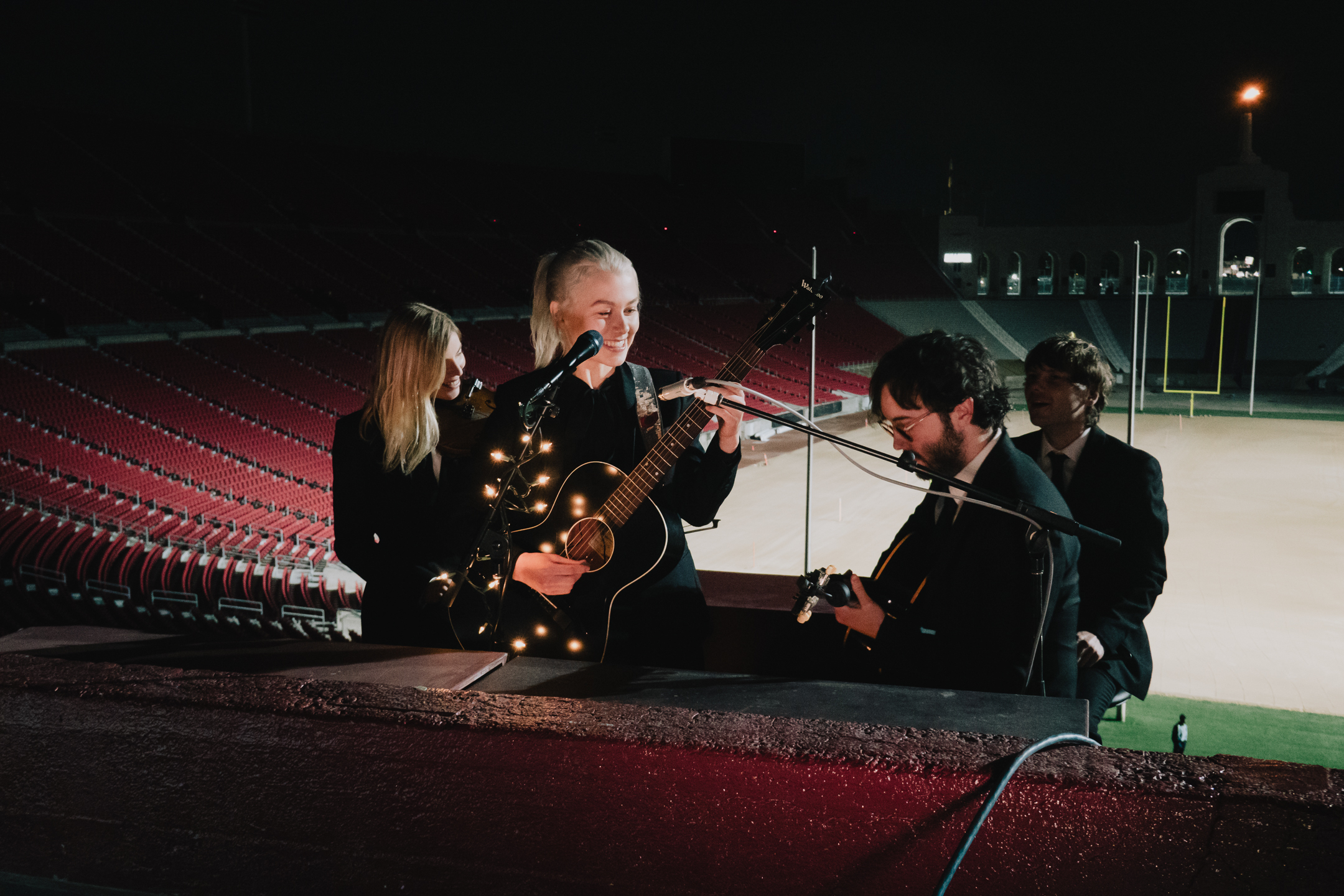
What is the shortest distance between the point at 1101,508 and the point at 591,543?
1562 millimetres

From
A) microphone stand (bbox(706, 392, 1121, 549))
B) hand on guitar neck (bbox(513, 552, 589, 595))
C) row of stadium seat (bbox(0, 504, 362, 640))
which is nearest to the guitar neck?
hand on guitar neck (bbox(513, 552, 589, 595))

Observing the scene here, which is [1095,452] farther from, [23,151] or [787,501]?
[23,151]

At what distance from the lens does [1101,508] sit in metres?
2.71

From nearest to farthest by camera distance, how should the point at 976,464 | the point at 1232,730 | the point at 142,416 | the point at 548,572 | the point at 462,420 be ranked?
the point at 976,464 < the point at 548,572 < the point at 462,420 < the point at 1232,730 < the point at 142,416

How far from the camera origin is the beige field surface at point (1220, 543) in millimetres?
5594

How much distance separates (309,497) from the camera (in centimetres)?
977

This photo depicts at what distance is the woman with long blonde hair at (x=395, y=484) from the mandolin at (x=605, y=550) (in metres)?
0.34

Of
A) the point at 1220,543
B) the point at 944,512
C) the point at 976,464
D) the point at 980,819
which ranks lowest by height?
the point at 980,819

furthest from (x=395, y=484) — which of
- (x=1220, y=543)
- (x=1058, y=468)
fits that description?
(x=1220, y=543)

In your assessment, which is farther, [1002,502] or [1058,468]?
[1058,468]

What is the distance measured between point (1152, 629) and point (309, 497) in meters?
7.97

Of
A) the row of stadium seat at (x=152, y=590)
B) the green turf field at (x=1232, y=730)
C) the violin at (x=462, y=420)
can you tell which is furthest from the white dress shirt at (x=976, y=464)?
the row of stadium seat at (x=152, y=590)

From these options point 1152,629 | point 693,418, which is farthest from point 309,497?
point 693,418

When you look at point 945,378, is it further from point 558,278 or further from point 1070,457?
point 1070,457
